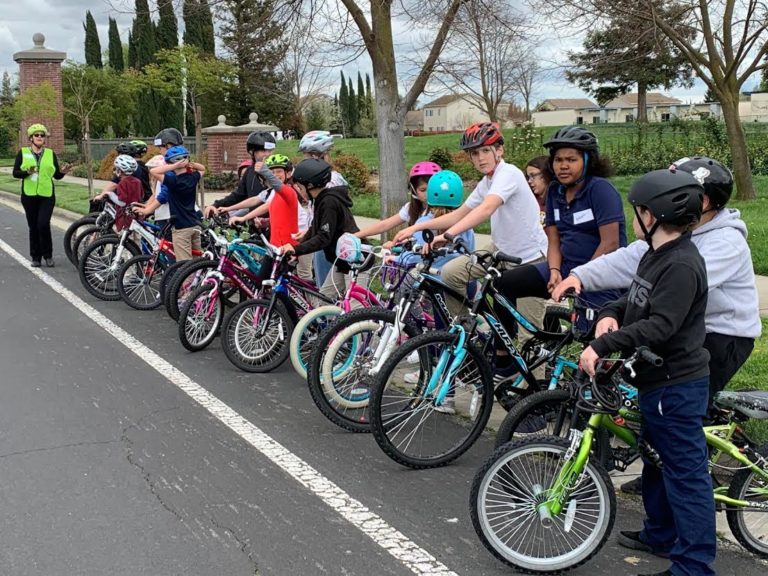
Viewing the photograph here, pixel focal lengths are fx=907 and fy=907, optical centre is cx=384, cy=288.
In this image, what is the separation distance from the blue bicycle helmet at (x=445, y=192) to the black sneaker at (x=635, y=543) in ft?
9.10

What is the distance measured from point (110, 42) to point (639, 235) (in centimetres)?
7083

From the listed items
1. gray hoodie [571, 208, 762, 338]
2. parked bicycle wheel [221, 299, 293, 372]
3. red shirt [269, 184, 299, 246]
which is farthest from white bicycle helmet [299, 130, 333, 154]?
gray hoodie [571, 208, 762, 338]

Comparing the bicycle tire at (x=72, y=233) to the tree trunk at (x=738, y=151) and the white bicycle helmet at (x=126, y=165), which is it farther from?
the tree trunk at (x=738, y=151)

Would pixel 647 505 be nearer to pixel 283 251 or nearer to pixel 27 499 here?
pixel 27 499

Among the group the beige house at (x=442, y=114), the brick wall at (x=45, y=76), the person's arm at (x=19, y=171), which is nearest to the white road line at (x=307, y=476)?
the person's arm at (x=19, y=171)

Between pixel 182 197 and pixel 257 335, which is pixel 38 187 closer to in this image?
pixel 182 197

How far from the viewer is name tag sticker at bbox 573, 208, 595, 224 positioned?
5254 millimetres

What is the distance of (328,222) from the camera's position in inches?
271

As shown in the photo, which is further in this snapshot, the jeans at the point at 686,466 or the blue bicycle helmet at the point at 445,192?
the blue bicycle helmet at the point at 445,192

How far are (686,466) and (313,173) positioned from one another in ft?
13.2

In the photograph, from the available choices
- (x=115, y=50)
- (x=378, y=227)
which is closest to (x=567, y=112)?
(x=115, y=50)

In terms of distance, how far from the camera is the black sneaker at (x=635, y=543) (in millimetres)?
4027

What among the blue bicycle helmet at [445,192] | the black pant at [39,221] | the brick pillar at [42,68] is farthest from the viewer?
the brick pillar at [42,68]

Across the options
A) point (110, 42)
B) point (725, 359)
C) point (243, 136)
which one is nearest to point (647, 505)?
point (725, 359)
